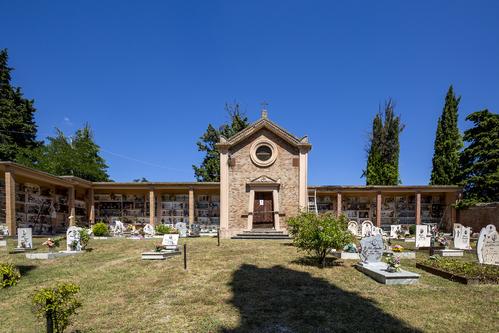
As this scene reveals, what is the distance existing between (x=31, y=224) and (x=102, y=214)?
6349 millimetres

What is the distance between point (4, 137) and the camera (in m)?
32.9

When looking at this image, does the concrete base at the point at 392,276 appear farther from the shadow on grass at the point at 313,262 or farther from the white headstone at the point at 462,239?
the white headstone at the point at 462,239

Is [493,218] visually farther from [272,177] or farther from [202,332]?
[202,332]

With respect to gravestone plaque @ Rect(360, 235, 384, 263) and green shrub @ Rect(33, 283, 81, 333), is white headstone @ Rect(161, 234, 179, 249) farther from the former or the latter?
green shrub @ Rect(33, 283, 81, 333)

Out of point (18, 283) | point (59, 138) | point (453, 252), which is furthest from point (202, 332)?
point (59, 138)

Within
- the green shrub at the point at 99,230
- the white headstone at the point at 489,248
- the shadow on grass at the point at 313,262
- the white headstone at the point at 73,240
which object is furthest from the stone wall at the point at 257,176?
the white headstone at the point at 489,248

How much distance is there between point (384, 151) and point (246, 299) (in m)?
33.5

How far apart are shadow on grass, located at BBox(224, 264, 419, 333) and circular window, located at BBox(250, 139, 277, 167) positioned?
40.5 ft

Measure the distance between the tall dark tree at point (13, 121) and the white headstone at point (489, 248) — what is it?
40727mm

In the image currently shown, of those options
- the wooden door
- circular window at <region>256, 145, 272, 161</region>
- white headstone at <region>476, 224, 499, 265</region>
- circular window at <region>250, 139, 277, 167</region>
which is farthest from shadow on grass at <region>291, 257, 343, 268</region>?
circular window at <region>256, 145, 272, 161</region>

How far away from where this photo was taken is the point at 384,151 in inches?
1430

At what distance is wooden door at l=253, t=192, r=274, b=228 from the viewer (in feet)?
70.2

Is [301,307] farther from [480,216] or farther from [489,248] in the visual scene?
[480,216]

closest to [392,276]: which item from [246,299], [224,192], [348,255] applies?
[348,255]
